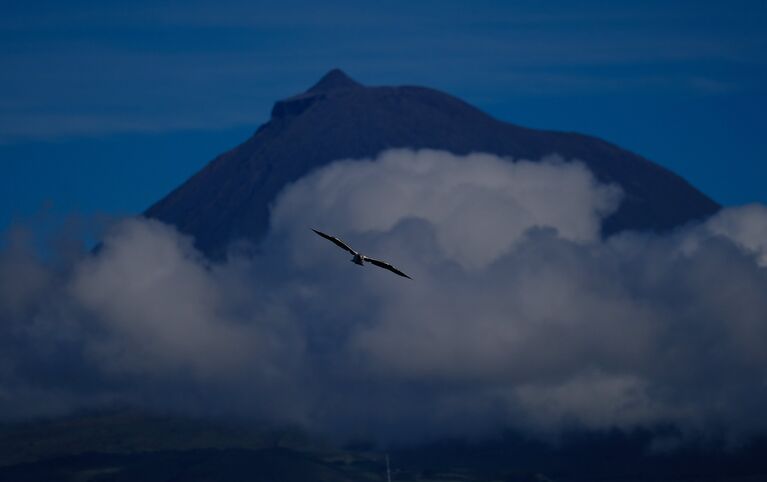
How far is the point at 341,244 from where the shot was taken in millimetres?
98562

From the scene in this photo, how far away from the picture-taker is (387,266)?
9894 centimetres

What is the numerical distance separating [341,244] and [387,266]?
9.45 ft
